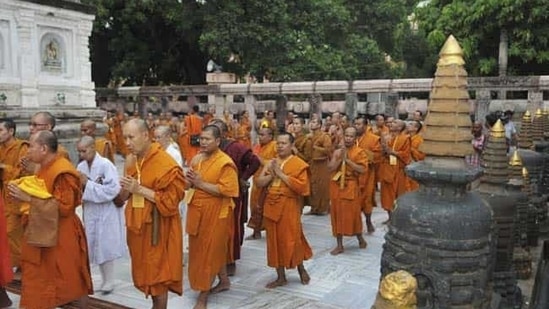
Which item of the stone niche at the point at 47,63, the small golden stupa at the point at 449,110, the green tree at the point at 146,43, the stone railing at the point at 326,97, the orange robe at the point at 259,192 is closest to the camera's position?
the small golden stupa at the point at 449,110

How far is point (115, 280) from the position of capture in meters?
6.36

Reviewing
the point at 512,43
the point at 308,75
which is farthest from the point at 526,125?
the point at 308,75

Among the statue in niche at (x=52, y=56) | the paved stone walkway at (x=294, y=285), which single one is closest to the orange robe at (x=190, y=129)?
the statue in niche at (x=52, y=56)

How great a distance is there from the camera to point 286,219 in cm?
607

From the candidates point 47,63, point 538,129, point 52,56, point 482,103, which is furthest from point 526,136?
point 52,56

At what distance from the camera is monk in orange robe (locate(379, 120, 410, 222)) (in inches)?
367

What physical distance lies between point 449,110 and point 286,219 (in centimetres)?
341

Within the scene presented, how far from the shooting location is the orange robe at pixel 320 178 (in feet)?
33.4

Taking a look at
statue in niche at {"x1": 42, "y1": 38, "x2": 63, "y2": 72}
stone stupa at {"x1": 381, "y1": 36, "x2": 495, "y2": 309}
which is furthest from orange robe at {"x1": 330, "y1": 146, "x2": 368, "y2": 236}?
statue in niche at {"x1": 42, "y1": 38, "x2": 63, "y2": 72}

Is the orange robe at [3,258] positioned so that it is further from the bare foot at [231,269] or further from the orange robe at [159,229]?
the bare foot at [231,269]

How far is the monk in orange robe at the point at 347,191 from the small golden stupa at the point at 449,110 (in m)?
4.66

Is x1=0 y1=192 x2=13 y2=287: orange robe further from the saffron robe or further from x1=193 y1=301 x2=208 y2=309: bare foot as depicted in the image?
the saffron robe

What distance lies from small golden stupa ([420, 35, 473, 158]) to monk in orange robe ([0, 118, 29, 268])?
4.44 meters

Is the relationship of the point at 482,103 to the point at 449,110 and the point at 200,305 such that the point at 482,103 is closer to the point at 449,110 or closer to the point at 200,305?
the point at 200,305
